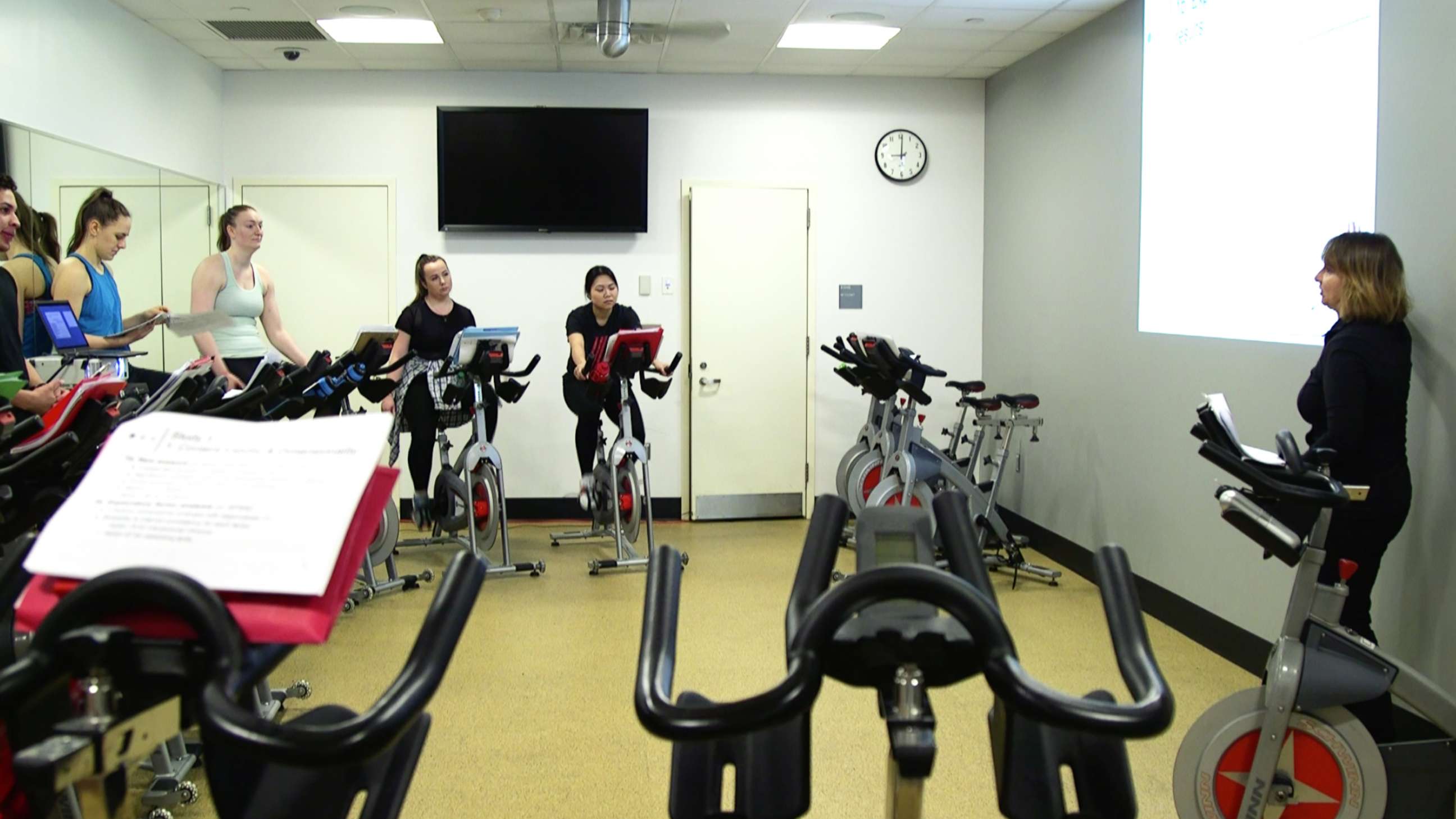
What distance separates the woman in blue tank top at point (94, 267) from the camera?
4258 mm

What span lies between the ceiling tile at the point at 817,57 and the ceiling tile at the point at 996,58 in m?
0.65

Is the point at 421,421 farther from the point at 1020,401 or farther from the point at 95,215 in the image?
the point at 1020,401

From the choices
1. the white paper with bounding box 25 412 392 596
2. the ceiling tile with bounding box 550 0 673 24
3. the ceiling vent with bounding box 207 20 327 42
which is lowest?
the white paper with bounding box 25 412 392 596

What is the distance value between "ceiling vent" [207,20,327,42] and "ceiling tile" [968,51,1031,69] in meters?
3.71

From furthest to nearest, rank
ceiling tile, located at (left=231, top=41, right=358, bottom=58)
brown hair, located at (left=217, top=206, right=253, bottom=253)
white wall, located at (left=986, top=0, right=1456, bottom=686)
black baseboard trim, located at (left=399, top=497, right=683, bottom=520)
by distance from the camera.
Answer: black baseboard trim, located at (left=399, top=497, right=683, bottom=520) < ceiling tile, located at (left=231, top=41, right=358, bottom=58) < brown hair, located at (left=217, top=206, right=253, bottom=253) < white wall, located at (left=986, top=0, right=1456, bottom=686)

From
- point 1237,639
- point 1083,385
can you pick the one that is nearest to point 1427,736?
point 1237,639

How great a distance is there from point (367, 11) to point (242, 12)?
616 mm

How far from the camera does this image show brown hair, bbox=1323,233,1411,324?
3154 mm

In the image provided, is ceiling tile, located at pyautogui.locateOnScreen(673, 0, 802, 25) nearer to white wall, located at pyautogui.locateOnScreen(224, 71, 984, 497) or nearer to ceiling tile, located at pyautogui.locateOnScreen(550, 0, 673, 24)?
ceiling tile, located at pyautogui.locateOnScreen(550, 0, 673, 24)

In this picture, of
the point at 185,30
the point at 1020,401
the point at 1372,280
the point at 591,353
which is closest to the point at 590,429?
the point at 591,353

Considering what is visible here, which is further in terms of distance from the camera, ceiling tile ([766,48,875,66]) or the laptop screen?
ceiling tile ([766,48,875,66])

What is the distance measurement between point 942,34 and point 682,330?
2.37 m

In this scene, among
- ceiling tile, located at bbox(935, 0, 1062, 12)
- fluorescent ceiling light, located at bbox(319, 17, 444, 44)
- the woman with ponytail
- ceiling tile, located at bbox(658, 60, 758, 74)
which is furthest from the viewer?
ceiling tile, located at bbox(658, 60, 758, 74)

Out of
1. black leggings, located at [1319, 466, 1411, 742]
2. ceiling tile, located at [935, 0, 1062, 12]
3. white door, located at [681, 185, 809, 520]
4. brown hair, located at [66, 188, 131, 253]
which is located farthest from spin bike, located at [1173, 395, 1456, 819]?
white door, located at [681, 185, 809, 520]
